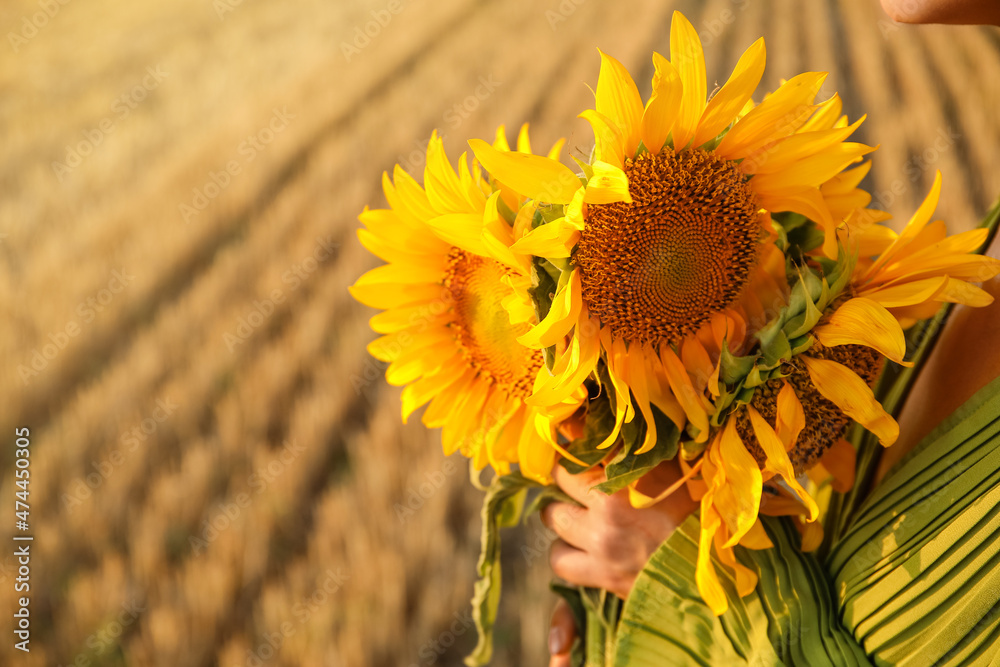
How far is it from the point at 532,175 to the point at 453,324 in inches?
12.3

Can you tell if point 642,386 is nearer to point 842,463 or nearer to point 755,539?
point 755,539

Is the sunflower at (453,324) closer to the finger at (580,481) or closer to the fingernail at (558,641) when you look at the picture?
the finger at (580,481)

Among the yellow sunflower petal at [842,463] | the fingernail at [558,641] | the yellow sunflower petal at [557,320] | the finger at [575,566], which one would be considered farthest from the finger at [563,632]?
the yellow sunflower petal at [557,320]

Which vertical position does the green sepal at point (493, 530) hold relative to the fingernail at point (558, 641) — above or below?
above

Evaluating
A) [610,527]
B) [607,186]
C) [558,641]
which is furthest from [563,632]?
[607,186]

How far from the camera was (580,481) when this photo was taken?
3.82 feet

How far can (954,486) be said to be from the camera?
977 mm

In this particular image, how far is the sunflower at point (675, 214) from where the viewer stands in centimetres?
83

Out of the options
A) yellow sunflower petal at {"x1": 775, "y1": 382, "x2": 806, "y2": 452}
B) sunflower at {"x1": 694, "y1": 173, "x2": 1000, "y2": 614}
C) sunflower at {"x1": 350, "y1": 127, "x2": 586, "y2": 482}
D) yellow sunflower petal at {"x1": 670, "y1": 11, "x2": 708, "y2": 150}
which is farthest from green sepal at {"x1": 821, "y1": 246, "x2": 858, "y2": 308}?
sunflower at {"x1": 350, "y1": 127, "x2": 586, "y2": 482}

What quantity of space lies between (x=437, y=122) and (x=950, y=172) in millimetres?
2902

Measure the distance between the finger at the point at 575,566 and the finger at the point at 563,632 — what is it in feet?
0.33

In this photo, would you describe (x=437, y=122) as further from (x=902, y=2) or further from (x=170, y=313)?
(x=902, y=2)

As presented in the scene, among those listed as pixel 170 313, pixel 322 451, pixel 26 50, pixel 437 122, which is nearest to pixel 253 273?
pixel 170 313

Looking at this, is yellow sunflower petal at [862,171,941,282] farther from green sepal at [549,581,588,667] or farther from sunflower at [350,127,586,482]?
green sepal at [549,581,588,667]
